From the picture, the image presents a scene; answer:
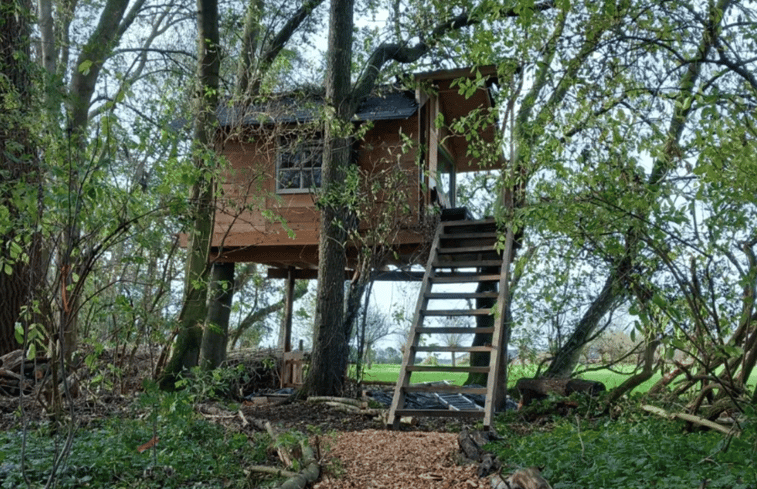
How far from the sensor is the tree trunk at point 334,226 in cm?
1080

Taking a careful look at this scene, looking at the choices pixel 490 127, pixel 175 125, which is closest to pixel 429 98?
pixel 490 127

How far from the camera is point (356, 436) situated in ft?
25.5

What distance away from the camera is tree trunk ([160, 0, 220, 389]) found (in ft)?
33.6

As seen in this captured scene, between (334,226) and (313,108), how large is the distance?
198cm

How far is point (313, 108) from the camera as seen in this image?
1173cm

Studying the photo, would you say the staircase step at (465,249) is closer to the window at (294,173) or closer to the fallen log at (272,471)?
the window at (294,173)

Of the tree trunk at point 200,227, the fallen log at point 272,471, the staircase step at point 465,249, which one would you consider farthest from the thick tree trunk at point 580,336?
the fallen log at point 272,471

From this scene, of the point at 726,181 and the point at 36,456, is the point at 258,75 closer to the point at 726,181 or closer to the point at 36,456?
the point at 36,456

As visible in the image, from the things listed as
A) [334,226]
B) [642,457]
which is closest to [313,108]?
[334,226]

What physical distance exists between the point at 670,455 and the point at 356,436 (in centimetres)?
345

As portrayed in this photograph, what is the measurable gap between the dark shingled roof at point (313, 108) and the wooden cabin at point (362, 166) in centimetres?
2

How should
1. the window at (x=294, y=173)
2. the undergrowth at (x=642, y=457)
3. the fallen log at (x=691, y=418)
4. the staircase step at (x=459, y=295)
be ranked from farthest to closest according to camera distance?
the window at (x=294, y=173) → the staircase step at (x=459, y=295) → the fallen log at (x=691, y=418) → the undergrowth at (x=642, y=457)

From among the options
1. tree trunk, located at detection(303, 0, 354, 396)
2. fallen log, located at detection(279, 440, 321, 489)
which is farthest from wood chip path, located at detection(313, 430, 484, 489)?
tree trunk, located at detection(303, 0, 354, 396)

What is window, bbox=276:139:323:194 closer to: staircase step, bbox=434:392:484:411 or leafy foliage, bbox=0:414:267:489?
staircase step, bbox=434:392:484:411
